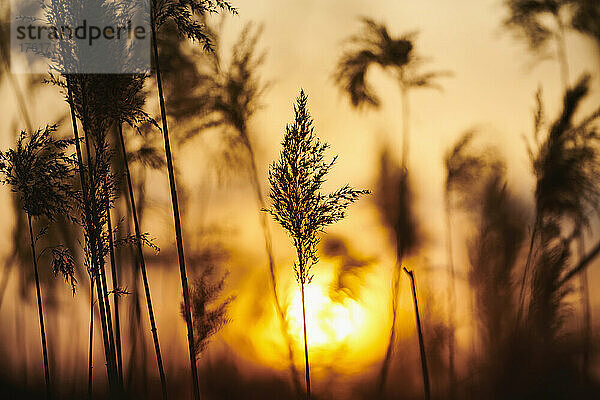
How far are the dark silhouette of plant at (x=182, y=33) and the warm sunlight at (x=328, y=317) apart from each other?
19.3 inches

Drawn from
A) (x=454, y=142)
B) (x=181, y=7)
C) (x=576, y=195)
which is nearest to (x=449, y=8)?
(x=454, y=142)

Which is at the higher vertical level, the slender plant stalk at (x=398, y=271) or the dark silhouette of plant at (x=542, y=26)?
the dark silhouette of plant at (x=542, y=26)

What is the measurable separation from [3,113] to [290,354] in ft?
5.56

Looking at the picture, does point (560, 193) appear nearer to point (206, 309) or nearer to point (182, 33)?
point (206, 309)

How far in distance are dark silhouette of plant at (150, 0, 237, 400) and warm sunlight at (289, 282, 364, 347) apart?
491 mm

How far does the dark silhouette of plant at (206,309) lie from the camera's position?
230cm

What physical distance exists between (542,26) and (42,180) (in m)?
2.19

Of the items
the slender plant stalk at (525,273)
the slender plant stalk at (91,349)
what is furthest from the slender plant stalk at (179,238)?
the slender plant stalk at (525,273)

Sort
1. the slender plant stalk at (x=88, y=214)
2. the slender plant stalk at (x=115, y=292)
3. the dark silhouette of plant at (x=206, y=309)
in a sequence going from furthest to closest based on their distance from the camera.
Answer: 1. the dark silhouette of plant at (x=206, y=309)
2. the slender plant stalk at (x=115, y=292)
3. the slender plant stalk at (x=88, y=214)

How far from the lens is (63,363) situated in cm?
237

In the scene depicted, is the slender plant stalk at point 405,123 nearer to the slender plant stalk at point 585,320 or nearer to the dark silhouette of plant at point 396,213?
the dark silhouette of plant at point 396,213

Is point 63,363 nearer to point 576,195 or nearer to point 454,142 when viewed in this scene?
point 454,142

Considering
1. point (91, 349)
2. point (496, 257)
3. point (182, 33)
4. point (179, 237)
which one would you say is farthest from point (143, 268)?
point (496, 257)

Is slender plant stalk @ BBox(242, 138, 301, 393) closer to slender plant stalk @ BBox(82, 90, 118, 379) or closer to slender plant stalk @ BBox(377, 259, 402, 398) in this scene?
slender plant stalk @ BBox(377, 259, 402, 398)
